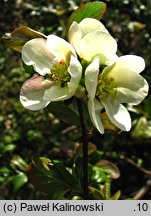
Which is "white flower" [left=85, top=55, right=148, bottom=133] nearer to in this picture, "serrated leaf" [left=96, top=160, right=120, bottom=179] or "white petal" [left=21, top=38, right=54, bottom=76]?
"white petal" [left=21, top=38, right=54, bottom=76]

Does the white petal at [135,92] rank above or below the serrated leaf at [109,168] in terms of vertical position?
above

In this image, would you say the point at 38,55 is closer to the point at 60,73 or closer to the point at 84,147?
the point at 60,73

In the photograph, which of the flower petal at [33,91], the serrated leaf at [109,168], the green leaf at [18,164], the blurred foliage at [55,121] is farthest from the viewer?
the blurred foliage at [55,121]

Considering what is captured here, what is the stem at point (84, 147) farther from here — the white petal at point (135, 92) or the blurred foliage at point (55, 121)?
the blurred foliage at point (55, 121)

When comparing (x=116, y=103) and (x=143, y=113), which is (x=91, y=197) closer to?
(x=116, y=103)

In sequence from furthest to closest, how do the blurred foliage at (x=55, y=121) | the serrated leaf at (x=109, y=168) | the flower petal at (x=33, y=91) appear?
the blurred foliage at (x=55, y=121) < the serrated leaf at (x=109, y=168) < the flower petal at (x=33, y=91)

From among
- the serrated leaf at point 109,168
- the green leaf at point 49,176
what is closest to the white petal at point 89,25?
the green leaf at point 49,176
